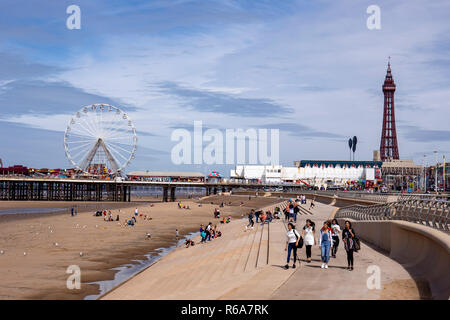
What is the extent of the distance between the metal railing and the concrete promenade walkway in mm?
1601

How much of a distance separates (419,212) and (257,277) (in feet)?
19.1

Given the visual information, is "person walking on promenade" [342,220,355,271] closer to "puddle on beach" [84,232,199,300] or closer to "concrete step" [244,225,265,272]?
"concrete step" [244,225,265,272]

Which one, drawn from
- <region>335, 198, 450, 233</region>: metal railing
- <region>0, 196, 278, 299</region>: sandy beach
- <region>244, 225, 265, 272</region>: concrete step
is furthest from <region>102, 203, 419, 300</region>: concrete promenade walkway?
<region>0, 196, 278, 299</region>: sandy beach

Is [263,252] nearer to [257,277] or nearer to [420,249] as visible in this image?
[257,277]

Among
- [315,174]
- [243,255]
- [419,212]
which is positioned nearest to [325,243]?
[419,212]

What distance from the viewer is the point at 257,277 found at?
46.3ft

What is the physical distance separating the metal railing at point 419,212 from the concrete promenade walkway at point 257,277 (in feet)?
5.25

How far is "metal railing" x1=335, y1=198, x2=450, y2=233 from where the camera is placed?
1387 centimetres

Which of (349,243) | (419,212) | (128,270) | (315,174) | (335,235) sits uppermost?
(315,174)

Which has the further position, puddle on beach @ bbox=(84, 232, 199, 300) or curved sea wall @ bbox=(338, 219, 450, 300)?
puddle on beach @ bbox=(84, 232, 199, 300)

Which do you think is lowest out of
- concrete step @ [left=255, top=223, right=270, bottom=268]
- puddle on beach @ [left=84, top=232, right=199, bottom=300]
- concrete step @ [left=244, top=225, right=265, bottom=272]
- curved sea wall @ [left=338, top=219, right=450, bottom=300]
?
puddle on beach @ [left=84, top=232, right=199, bottom=300]
